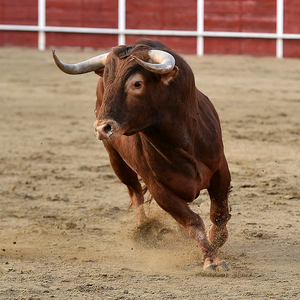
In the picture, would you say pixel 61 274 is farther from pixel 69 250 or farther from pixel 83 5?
pixel 83 5

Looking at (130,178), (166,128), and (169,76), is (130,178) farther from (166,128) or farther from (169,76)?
(169,76)

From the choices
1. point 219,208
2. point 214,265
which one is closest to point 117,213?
point 219,208

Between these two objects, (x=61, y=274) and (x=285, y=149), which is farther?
(x=285, y=149)

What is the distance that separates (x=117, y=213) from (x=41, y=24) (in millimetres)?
8079

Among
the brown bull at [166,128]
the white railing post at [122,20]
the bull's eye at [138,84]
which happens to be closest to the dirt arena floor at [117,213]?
the brown bull at [166,128]

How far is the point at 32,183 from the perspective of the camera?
536 cm

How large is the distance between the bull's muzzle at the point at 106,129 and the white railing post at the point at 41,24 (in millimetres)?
9401

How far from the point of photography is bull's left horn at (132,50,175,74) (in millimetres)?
2831

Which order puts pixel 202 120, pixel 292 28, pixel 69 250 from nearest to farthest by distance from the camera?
pixel 202 120 → pixel 69 250 → pixel 292 28

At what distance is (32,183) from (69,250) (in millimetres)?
1701

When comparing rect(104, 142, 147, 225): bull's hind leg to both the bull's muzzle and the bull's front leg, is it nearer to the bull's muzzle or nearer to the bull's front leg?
the bull's front leg

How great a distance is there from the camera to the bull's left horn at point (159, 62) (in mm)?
2831

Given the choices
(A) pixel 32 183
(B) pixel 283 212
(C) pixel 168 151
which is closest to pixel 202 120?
(C) pixel 168 151

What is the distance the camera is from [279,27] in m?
11.7
